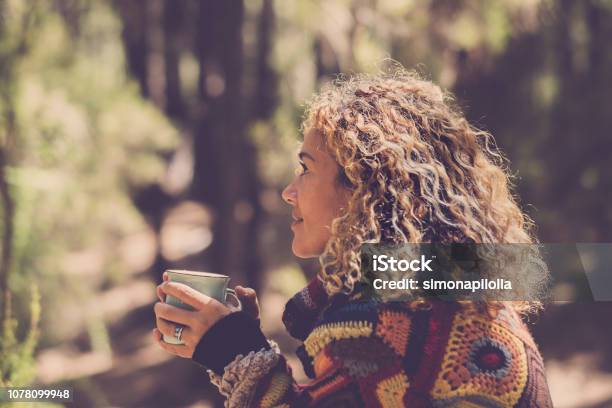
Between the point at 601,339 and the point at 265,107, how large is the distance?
423 cm

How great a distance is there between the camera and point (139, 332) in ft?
29.8

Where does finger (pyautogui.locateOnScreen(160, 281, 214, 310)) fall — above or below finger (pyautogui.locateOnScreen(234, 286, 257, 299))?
above

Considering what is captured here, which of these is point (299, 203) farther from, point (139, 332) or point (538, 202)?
point (139, 332)

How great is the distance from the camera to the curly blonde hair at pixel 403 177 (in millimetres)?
1575

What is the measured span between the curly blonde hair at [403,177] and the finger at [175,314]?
30cm

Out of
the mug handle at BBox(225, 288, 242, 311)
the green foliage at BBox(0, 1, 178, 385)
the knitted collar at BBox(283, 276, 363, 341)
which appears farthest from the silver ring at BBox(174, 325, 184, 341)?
the green foliage at BBox(0, 1, 178, 385)

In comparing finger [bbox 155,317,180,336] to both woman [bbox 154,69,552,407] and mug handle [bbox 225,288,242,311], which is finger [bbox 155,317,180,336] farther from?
mug handle [bbox 225,288,242,311]

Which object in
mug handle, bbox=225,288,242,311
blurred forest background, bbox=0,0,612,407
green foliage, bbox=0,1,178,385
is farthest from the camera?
blurred forest background, bbox=0,0,612,407

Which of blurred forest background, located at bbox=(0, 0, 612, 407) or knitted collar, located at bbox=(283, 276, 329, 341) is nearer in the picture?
knitted collar, located at bbox=(283, 276, 329, 341)

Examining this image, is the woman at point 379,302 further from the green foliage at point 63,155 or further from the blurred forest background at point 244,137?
the green foliage at point 63,155

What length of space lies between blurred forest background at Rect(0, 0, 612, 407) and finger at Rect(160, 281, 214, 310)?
2120mm

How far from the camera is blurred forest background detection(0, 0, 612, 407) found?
4.75 metres

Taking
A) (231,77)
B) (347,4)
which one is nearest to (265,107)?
(231,77)

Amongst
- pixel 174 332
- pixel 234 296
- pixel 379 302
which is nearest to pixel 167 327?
pixel 174 332
